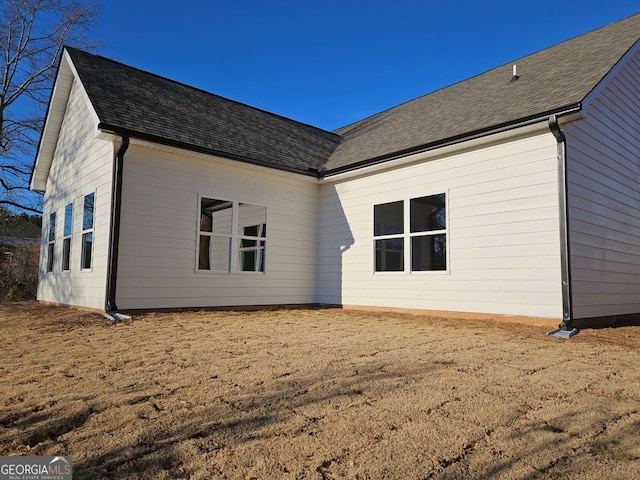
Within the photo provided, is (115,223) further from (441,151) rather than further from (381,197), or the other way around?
(441,151)

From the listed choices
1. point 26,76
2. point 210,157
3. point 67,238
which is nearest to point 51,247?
point 67,238

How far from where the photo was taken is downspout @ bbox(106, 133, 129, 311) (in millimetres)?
7207

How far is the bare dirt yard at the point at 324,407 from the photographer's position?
6.68ft

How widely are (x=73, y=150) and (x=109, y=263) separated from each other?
14.5 feet

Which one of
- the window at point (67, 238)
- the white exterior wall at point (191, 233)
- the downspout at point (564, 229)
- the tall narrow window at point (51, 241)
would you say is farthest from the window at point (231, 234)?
the downspout at point (564, 229)

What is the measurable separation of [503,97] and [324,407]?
7682mm

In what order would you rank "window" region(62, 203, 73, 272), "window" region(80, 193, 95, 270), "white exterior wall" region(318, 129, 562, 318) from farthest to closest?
"window" region(62, 203, 73, 272) → "window" region(80, 193, 95, 270) → "white exterior wall" region(318, 129, 562, 318)

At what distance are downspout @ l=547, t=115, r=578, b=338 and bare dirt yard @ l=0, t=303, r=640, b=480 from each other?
0.91 meters

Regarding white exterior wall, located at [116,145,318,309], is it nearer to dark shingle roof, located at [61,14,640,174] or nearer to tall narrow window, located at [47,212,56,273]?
dark shingle roof, located at [61,14,640,174]

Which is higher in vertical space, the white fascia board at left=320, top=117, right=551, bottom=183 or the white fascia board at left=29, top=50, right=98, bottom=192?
the white fascia board at left=29, top=50, right=98, bottom=192

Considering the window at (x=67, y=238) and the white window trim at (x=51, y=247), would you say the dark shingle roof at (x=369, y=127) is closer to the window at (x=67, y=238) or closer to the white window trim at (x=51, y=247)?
the window at (x=67, y=238)

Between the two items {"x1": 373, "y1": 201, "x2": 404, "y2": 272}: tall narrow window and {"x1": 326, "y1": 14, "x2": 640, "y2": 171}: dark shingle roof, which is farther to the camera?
{"x1": 373, "y1": 201, "x2": 404, "y2": 272}: tall narrow window

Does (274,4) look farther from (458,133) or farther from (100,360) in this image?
(100,360)

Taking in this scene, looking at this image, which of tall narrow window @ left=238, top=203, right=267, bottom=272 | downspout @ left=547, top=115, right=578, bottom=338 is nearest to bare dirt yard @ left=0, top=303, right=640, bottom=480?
downspout @ left=547, top=115, right=578, bottom=338
